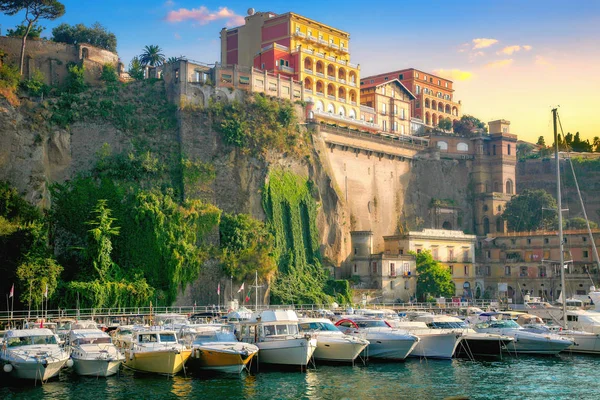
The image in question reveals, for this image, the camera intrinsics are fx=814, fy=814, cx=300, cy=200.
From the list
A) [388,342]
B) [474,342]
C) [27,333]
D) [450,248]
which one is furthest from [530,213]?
[27,333]

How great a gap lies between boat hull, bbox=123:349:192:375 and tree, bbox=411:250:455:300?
52632 millimetres

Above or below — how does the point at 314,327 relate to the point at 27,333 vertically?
below

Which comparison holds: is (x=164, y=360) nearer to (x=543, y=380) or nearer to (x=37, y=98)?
(x=543, y=380)

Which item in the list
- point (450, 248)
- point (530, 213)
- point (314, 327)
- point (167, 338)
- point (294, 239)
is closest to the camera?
point (167, 338)

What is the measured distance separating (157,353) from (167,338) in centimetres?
180

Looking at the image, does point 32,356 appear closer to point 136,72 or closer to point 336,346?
point 336,346

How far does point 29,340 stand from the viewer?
150 feet

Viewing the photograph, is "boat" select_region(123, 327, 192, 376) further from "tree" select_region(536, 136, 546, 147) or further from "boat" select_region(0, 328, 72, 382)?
"tree" select_region(536, 136, 546, 147)

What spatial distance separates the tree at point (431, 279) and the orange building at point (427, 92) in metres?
40.7

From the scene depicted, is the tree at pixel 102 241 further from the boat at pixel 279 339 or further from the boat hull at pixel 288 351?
the boat hull at pixel 288 351

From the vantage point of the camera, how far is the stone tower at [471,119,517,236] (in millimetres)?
116188

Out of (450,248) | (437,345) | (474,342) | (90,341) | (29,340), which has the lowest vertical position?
(437,345)

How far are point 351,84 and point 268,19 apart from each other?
14.4 meters

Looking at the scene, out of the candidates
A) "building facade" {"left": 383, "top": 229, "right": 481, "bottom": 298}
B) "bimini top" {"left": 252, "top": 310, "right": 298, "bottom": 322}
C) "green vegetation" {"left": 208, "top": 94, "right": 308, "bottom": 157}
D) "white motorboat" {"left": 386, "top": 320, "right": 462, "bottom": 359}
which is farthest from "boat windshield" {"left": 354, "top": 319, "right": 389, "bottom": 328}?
"building facade" {"left": 383, "top": 229, "right": 481, "bottom": 298}
